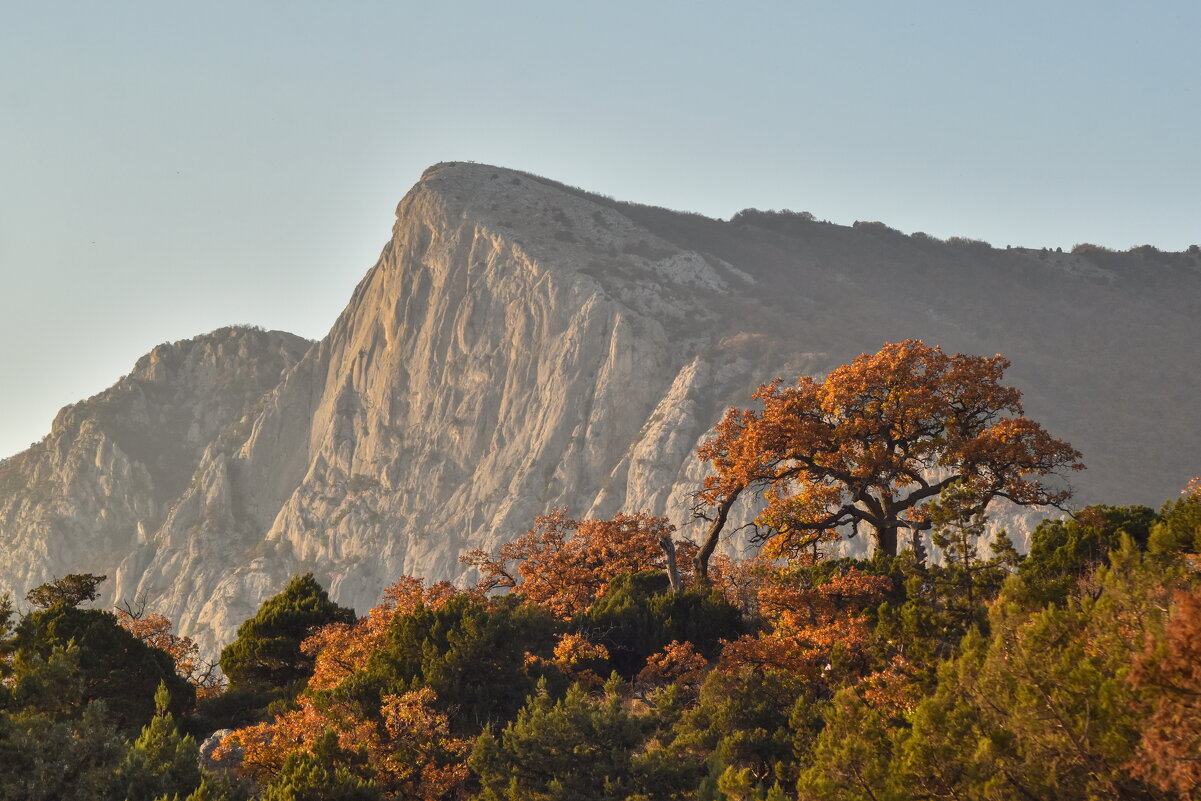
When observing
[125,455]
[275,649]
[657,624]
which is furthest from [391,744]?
[125,455]

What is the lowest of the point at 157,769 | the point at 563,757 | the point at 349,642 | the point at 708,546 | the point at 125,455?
the point at 563,757

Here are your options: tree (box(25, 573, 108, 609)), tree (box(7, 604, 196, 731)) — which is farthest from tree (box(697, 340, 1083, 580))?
tree (box(25, 573, 108, 609))

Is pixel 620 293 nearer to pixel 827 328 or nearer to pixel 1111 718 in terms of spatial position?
pixel 827 328

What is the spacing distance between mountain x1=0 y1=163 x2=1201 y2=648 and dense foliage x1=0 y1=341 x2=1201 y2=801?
46606 millimetres

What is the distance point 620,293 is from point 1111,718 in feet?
290

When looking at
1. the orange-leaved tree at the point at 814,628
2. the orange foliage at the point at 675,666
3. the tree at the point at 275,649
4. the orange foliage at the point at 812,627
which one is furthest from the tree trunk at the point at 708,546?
the tree at the point at 275,649

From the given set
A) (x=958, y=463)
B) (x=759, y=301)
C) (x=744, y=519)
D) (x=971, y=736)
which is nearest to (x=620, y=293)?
(x=759, y=301)

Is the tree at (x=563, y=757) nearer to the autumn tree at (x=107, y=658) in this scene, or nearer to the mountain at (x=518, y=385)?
the autumn tree at (x=107, y=658)

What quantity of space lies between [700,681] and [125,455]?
11341cm

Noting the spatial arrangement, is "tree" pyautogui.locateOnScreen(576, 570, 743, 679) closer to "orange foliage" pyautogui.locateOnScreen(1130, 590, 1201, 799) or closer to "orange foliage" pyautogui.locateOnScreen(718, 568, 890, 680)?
"orange foliage" pyautogui.locateOnScreen(718, 568, 890, 680)

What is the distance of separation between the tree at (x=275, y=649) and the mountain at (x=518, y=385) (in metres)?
45.8

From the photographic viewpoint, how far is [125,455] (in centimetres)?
12006

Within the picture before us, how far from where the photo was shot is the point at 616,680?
23109mm

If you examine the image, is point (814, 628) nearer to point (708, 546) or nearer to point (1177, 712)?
point (708, 546)
